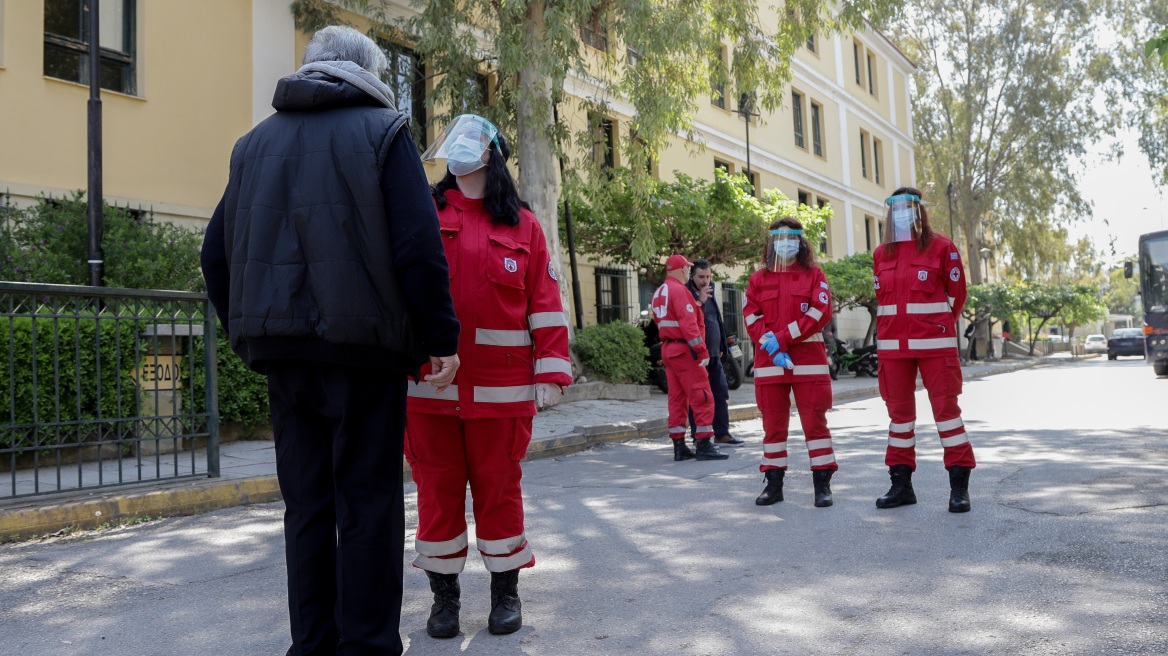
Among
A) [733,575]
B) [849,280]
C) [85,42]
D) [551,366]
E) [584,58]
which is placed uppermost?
[584,58]

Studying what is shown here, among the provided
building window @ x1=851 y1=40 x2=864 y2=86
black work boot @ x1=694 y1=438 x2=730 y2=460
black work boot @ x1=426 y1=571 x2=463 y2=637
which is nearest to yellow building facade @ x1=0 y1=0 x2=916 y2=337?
black work boot @ x1=694 y1=438 x2=730 y2=460

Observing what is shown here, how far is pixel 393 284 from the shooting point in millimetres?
2781

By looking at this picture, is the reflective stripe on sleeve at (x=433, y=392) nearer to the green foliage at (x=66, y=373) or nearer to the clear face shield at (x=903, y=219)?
the clear face shield at (x=903, y=219)

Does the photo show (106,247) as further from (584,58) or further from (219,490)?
(584,58)

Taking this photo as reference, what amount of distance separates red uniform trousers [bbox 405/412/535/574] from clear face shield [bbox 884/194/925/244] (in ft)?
10.6

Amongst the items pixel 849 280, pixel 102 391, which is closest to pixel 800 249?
pixel 102 391

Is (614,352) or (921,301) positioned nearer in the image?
(921,301)

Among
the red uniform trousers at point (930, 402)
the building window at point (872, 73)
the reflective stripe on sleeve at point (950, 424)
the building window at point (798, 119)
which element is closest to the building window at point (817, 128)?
the building window at point (798, 119)

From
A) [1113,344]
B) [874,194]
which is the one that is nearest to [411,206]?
[874,194]

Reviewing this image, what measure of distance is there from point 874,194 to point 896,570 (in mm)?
34371

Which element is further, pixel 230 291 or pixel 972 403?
pixel 972 403

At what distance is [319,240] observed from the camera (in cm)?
272

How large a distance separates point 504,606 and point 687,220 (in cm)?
1372

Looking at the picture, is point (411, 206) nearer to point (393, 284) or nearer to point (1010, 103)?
point (393, 284)
